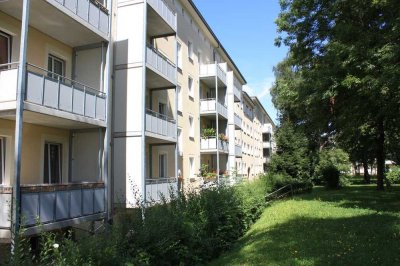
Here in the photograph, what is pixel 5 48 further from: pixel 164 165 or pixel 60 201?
pixel 164 165

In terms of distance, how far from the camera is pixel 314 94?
16953 millimetres

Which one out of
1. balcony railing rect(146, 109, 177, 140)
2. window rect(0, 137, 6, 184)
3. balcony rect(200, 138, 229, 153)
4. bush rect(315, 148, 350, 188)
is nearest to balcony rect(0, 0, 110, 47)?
window rect(0, 137, 6, 184)

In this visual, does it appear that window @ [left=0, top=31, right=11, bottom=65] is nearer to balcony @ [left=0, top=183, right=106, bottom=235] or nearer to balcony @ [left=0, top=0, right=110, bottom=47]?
balcony @ [left=0, top=0, right=110, bottom=47]

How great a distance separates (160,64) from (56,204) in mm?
9413

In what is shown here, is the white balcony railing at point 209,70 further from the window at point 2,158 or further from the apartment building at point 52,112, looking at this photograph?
the window at point 2,158

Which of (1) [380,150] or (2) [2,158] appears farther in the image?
(1) [380,150]

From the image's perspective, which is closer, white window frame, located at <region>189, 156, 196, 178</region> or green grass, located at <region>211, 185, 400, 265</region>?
green grass, located at <region>211, 185, 400, 265</region>

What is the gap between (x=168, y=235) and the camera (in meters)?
7.85

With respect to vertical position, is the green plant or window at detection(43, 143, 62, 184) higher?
the green plant

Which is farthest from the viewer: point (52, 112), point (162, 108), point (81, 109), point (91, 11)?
point (162, 108)

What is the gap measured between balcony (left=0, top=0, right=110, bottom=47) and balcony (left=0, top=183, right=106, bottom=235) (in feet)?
16.2

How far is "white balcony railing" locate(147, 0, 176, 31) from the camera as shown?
59.1 feet

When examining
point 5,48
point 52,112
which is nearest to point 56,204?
point 52,112

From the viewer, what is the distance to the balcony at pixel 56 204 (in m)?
9.41
